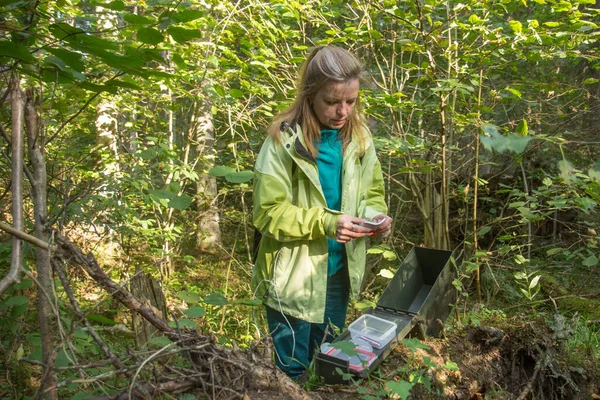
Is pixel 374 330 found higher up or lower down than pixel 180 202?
lower down

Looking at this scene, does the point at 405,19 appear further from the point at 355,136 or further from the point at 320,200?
the point at 320,200

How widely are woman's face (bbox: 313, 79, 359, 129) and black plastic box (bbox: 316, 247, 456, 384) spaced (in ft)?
3.22

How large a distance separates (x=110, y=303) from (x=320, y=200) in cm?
319

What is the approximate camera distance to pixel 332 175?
91.6 inches

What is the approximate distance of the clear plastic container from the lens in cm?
195

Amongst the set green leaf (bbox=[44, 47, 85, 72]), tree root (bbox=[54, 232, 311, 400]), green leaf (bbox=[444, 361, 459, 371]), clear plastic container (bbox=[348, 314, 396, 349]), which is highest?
green leaf (bbox=[44, 47, 85, 72])

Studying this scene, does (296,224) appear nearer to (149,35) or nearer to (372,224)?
(372,224)

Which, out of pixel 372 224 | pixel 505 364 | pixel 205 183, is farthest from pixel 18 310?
pixel 205 183

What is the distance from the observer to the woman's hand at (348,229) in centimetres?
202

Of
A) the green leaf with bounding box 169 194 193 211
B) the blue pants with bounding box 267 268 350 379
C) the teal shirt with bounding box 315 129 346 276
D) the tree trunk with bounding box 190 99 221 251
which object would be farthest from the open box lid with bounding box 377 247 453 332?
the tree trunk with bounding box 190 99 221 251

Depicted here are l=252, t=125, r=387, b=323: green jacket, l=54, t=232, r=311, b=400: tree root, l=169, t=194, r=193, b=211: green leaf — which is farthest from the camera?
l=252, t=125, r=387, b=323: green jacket

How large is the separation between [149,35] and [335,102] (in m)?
1.07

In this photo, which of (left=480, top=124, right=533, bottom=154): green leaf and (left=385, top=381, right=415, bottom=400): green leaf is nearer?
(left=480, top=124, right=533, bottom=154): green leaf

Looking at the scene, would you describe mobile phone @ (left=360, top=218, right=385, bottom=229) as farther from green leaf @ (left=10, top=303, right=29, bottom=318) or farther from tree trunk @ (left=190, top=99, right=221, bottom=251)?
tree trunk @ (left=190, top=99, right=221, bottom=251)
